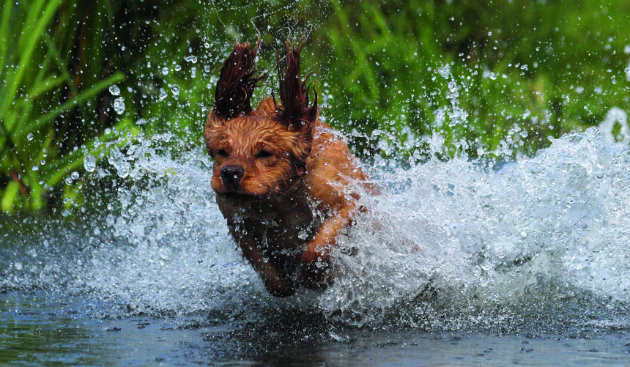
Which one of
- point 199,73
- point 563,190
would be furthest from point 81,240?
point 563,190

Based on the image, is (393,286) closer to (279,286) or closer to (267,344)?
(279,286)

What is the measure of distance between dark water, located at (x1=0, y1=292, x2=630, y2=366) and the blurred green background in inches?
162

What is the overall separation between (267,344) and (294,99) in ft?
4.32

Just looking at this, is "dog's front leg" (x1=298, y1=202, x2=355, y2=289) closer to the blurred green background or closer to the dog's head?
the dog's head

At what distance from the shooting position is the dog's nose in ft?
13.2

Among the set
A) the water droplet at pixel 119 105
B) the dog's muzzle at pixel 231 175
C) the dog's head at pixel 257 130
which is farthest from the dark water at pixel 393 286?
the water droplet at pixel 119 105

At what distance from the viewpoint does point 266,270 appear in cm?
461

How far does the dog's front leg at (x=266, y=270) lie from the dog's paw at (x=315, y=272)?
120 millimetres

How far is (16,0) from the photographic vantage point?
28.0ft

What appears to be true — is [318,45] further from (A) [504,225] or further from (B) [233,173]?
(B) [233,173]

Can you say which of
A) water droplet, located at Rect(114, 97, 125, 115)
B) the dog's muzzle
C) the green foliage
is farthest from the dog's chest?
the green foliage

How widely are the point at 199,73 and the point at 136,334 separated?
5.04 meters

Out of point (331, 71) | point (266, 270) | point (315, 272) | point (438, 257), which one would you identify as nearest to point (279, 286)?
point (266, 270)

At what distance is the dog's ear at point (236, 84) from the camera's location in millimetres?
Answer: 4516
